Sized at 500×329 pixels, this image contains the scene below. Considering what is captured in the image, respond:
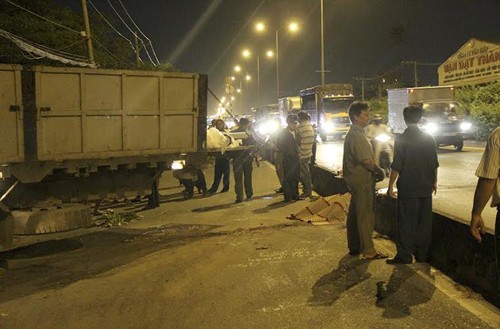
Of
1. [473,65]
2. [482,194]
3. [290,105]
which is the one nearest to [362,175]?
[482,194]

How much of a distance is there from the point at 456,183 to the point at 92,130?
9.11m

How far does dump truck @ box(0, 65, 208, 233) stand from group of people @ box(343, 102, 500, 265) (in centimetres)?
278

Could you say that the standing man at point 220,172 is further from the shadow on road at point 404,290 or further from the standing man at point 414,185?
the shadow on road at point 404,290

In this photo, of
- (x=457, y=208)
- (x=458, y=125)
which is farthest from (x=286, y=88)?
(x=457, y=208)

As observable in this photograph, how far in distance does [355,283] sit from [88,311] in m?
2.68

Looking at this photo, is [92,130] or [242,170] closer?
[92,130]

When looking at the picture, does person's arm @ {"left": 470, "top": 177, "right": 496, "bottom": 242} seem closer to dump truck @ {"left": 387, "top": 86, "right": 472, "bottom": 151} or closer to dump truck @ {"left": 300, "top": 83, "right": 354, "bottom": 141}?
dump truck @ {"left": 387, "top": 86, "right": 472, "bottom": 151}

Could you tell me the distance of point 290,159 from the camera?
11.8 meters

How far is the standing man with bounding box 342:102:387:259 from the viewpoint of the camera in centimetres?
669

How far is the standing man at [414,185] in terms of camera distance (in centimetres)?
621

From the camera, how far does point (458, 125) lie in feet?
73.7

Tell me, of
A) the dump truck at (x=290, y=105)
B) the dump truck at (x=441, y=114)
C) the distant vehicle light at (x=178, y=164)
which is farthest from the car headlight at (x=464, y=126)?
the dump truck at (x=290, y=105)

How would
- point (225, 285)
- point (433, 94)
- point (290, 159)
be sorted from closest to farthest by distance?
point (225, 285) → point (290, 159) → point (433, 94)

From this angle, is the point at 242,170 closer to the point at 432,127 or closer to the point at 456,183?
the point at 456,183
